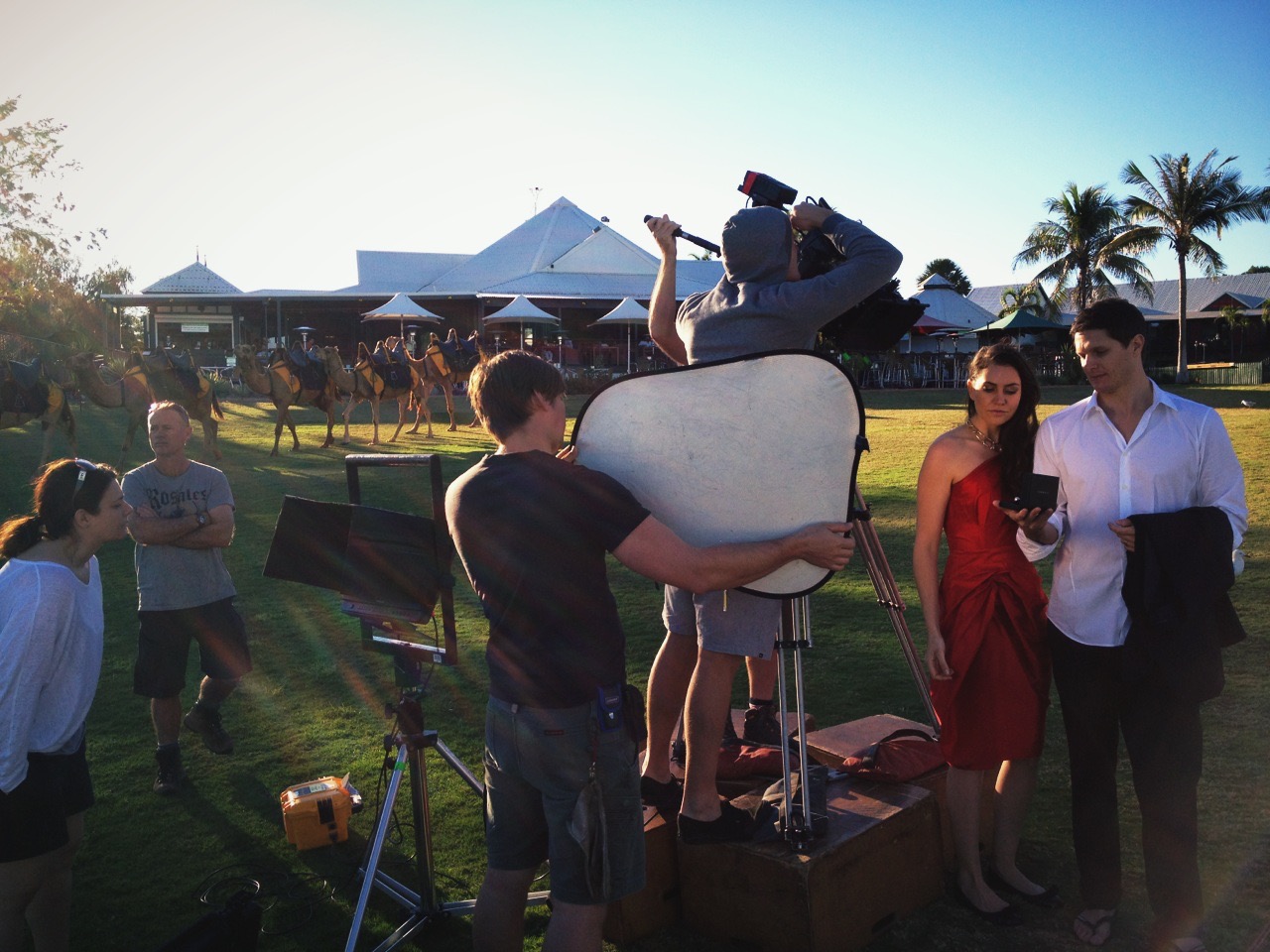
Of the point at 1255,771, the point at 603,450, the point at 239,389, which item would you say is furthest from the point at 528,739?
the point at 239,389

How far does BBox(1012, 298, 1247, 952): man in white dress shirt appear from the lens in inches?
126

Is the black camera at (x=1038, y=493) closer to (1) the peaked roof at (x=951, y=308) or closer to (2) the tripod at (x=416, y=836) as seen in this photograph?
(2) the tripod at (x=416, y=836)

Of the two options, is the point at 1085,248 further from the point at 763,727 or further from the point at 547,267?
the point at 763,727

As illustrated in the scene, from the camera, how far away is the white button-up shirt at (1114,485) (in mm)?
3195

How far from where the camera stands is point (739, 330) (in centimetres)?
325

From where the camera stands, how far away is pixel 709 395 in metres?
2.65

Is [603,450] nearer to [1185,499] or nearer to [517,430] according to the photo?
[517,430]

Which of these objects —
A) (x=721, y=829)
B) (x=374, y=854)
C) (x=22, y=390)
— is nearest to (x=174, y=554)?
(x=374, y=854)

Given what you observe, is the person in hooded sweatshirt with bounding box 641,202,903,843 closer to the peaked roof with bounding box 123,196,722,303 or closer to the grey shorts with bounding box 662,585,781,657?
the grey shorts with bounding box 662,585,781,657

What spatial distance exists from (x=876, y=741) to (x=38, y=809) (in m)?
3.00

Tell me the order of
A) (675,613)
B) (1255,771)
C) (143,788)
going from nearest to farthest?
(675,613), (1255,771), (143,788)

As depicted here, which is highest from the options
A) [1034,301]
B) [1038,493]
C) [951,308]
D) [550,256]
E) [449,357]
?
[550,256]

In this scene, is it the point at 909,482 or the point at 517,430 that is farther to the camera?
the point at 909,482

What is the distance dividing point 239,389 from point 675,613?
38.3 metres
